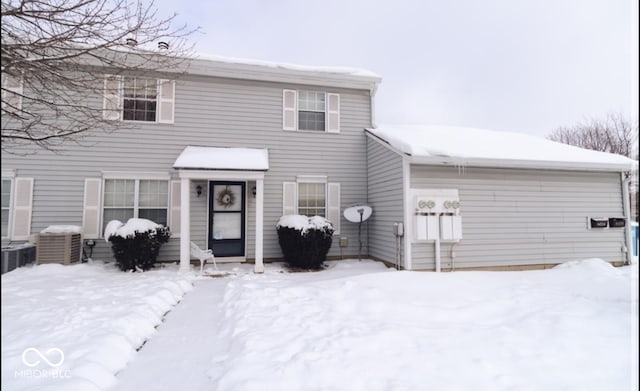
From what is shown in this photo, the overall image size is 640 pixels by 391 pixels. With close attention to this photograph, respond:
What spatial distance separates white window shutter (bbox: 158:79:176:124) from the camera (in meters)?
7.85

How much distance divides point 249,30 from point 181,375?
3.71 meters

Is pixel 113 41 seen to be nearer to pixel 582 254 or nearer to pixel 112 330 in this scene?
pixel 112 330

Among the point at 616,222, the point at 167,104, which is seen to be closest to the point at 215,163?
the point at 167,104

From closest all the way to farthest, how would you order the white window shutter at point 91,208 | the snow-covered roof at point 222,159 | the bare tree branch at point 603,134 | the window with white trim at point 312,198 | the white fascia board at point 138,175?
the snow-covered roof at point 222,159, the white window shutter at point 91,208, the white fascia board at point 138,175, the window with white trim at point 312,198, the bare tree branch at point 603,134

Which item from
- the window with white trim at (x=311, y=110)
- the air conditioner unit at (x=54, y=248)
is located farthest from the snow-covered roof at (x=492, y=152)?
the air conditioner unit at (x=54, y=248)

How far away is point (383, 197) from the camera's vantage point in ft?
25.2

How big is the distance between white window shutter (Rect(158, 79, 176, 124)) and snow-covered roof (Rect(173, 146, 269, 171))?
837mm

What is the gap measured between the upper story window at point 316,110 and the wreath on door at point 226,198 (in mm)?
2264

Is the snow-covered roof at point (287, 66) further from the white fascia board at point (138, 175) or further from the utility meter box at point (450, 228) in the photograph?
the utility meter box at point (450, 228)

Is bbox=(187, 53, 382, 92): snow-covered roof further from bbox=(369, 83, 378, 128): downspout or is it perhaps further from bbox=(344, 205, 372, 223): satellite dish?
bbox=(344, 205, 372, 223): satellite dish

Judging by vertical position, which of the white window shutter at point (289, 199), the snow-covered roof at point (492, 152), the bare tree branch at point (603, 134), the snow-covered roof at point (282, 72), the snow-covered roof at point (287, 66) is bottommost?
the white window shutter at point (289, 199)

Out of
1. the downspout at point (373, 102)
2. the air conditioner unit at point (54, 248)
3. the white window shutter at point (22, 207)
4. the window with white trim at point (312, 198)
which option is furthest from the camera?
the downspout at point (373, 102)

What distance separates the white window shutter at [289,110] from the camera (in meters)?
8.45

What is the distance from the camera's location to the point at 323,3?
15.5 ft
